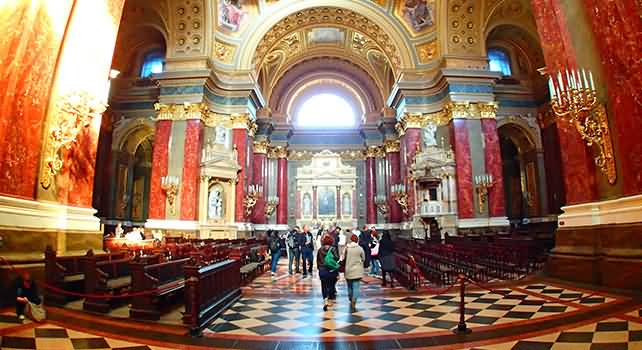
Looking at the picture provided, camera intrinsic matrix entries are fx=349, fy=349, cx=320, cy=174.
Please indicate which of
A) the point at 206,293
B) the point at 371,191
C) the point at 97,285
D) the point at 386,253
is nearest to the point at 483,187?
the point at 386,253

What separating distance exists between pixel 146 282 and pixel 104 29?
6.31m

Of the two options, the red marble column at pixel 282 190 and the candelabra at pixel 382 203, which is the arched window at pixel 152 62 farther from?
the candelabra at pixel 382 203

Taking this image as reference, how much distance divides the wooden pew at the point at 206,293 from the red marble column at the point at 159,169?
10.5 m

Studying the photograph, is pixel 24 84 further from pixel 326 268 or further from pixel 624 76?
pixel 624 76

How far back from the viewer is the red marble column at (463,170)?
15852 mm

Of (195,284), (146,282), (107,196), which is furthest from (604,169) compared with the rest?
(107,196)

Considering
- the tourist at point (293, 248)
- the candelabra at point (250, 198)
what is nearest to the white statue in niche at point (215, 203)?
the candelabra at point (250, 198)

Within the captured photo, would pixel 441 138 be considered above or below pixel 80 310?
above

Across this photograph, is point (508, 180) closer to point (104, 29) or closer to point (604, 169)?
point (604, 169)

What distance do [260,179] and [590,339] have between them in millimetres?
20794

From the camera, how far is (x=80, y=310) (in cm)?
536

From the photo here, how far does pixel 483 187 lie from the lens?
1588cm

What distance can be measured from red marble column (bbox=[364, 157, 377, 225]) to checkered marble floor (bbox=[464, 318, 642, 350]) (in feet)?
70.2

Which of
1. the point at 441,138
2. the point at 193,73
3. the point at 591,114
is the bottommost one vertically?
the point at 591,114
